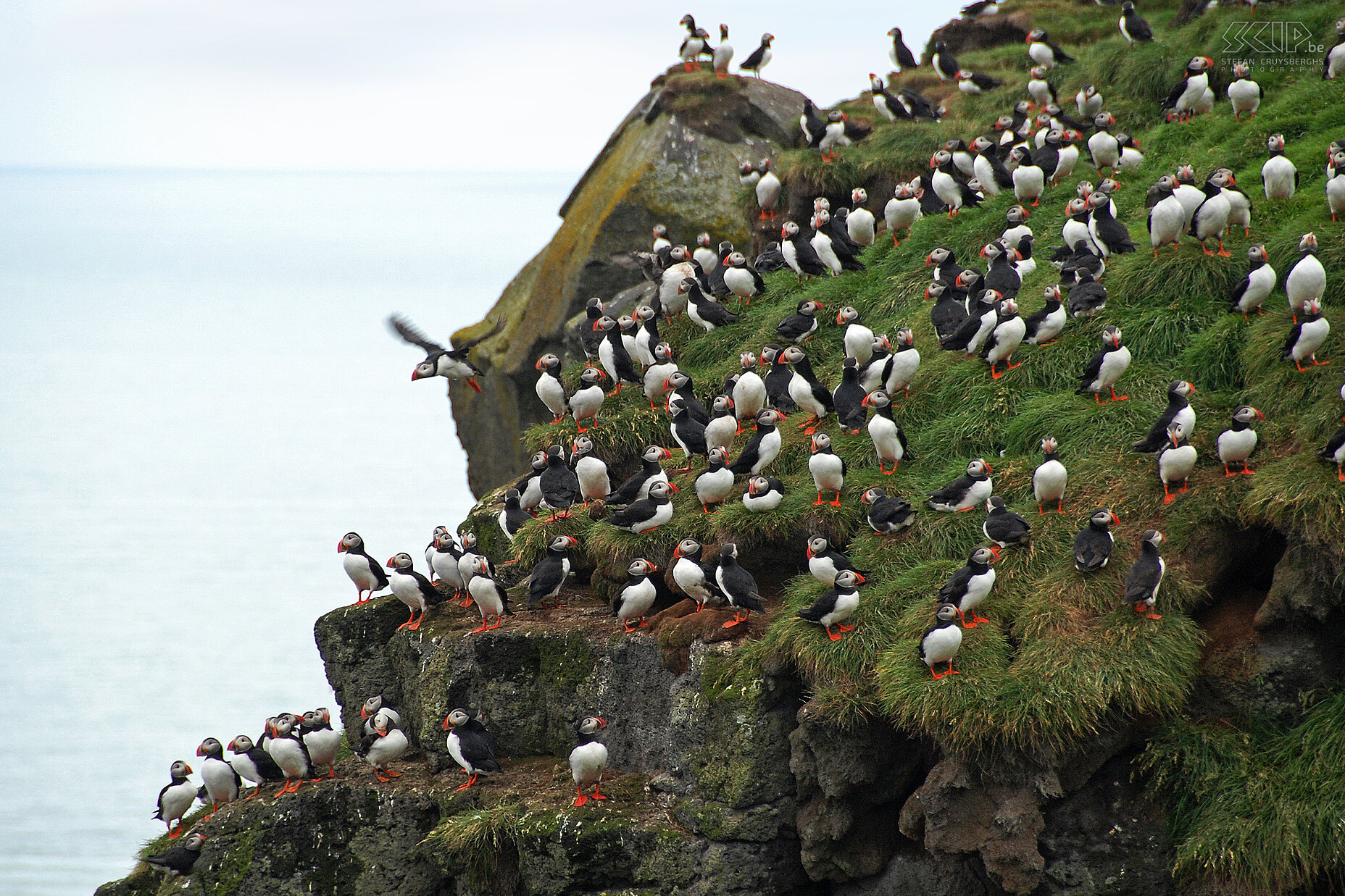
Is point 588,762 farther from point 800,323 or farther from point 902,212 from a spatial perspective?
point 902,212

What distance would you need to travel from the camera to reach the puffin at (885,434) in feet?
30.0

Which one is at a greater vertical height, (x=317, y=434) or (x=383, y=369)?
(x=383, y=369)

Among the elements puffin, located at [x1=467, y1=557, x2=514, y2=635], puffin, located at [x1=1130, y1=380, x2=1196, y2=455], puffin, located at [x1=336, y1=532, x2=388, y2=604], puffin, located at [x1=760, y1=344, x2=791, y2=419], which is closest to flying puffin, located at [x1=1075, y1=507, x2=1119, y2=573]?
puffin, located at [x1=1130, y1=380, x2=1196, y2=455]

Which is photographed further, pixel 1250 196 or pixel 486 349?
pixel 486 349

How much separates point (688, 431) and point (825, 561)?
9.08 feet

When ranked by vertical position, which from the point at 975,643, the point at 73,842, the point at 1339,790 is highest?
the point at 975,643

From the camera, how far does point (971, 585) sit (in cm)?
732

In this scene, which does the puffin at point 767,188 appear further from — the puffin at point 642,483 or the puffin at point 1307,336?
the puffin at point 1307,336

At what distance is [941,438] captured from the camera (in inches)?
379

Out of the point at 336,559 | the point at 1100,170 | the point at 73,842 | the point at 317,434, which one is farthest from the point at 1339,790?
the point at 317,434

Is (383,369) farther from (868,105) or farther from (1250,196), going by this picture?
(1250,196)

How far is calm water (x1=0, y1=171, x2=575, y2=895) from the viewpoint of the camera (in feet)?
147

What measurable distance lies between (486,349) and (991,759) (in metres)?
12.1

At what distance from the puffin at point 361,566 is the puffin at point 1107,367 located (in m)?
6.36
